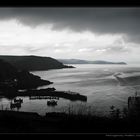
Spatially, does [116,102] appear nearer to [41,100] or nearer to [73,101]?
[73,101]

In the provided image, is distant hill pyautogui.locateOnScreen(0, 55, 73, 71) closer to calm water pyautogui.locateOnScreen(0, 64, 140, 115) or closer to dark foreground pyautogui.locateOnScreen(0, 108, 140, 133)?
calm water pyautogui.locateOnScreen(0, 64, 140, 115)

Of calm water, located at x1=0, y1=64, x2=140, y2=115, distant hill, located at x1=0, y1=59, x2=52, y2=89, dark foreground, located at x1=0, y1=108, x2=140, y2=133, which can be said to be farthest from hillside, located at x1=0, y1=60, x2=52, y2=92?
dark foreground, located at x1=0, y1=108, x2=140, y2=133

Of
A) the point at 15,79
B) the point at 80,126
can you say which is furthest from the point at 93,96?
the point at 80,126

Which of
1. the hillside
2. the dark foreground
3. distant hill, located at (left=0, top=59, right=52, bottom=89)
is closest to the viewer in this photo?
the dark foreground

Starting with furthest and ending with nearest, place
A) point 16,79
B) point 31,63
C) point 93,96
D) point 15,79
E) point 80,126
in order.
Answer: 1. point 31,63
2. point 16,79
3. point 15,79
4. point 93,96
5. point 80,126

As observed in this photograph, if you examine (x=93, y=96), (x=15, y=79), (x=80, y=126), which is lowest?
(x=93, y=96)

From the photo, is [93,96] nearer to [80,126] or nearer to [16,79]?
[16,79]

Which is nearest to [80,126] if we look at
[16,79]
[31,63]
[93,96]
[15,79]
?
[93,96]

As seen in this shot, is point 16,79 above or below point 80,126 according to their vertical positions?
above

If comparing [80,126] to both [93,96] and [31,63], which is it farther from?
[31,63]

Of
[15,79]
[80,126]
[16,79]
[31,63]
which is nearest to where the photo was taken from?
[80,126]

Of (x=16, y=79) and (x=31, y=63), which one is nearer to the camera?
(x=16, y=79)

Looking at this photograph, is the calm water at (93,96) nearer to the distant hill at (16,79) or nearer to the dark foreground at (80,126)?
the distant hill at (16,79)
